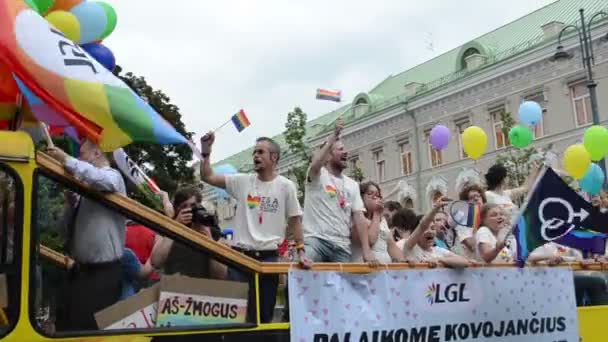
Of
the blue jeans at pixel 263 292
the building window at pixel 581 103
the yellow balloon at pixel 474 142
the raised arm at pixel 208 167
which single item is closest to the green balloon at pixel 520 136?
the yellow balloon at pixel 474 142

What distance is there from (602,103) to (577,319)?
24.7 m

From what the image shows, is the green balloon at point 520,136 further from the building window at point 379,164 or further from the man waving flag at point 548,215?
the building window at point 379,164

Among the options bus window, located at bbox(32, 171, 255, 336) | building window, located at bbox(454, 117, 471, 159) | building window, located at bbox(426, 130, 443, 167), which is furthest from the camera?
building window, located at bbox(426, 130, 443, 167)

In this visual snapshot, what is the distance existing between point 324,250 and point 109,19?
9.11 ft

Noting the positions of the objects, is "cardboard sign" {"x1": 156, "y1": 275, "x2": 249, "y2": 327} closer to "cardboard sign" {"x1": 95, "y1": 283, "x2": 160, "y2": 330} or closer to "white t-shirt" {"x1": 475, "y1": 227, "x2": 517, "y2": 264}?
"cardboard sign" {"x1": 95, "y1": 283, "x2": 160, "y2": 330}

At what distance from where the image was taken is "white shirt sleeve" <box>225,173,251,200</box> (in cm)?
495

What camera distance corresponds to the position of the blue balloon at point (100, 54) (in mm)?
5898

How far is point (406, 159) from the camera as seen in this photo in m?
37.5

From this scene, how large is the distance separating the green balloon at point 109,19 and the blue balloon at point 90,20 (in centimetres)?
4

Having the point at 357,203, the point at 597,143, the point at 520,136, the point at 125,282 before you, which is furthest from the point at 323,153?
the point at 520,136

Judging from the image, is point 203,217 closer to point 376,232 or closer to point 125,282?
point 125,282

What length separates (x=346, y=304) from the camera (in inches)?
157

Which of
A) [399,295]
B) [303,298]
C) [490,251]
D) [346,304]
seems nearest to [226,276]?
[303,298]

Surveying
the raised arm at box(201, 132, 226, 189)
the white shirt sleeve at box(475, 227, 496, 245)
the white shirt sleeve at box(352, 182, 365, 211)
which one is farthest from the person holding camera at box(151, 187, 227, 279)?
the white shirt sleeve at box(475, 227, 496, 245)
